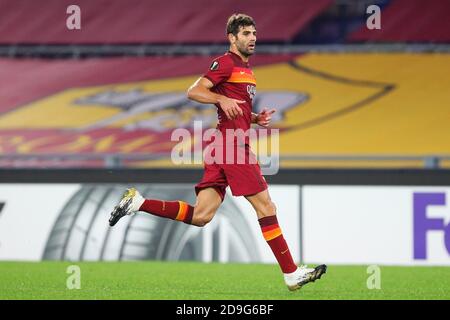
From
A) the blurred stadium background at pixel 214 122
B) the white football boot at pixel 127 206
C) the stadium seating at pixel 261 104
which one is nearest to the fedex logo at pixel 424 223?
the blurred stadium background at pixel 214 122

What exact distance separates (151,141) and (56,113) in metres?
1.68

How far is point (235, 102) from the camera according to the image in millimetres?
6516

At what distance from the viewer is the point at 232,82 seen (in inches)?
265

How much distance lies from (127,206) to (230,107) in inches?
41.7

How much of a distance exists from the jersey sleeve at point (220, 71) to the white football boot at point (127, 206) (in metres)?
0.99

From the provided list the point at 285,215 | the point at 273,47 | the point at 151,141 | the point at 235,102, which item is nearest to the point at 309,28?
the point at 273,47

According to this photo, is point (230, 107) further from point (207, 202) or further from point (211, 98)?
point (207, 202)

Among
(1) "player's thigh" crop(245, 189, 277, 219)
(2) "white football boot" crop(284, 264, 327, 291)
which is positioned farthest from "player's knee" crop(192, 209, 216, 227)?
(2) "white football boot" crop(284, 264, 327, 291)

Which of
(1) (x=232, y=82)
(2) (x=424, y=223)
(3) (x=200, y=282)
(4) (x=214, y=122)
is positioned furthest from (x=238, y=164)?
(4) (x=214, y=122)

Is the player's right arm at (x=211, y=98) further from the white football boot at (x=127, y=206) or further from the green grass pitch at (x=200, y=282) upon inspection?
the green grass pitch at (x=200, y=282)

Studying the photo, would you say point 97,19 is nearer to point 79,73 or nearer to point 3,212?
point 79,73

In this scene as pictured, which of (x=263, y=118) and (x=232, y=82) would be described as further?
(x=263, y=118)

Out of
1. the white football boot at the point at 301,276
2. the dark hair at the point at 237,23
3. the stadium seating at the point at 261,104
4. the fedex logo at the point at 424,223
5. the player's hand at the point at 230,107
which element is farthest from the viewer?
the stadium seating at the point at 261,104

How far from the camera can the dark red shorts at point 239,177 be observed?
6.65m
